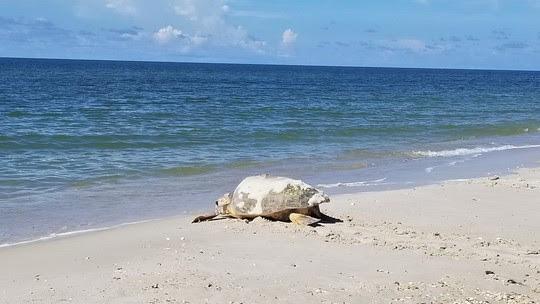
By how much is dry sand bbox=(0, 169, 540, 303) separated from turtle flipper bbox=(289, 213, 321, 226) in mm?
242

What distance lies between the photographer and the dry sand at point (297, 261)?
6750mm

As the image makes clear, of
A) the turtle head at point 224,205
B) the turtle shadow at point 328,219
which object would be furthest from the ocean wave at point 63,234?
the turtle shadow at point 328,219

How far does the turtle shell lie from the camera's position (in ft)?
33.7

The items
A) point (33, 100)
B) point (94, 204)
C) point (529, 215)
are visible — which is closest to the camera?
point (529, 215)

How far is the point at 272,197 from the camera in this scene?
10344mm

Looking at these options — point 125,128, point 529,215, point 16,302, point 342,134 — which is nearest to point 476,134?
point 342,134

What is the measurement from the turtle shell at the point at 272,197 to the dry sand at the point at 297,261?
269mm

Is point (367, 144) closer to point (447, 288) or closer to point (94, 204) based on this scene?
point (94, 204)

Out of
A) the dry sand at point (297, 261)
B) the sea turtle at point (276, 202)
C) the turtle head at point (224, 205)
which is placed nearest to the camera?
the dry sand at point (297, 261)

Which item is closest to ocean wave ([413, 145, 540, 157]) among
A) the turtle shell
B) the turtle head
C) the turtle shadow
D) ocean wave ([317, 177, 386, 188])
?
ocean wave ([317, 177, 386, 188])

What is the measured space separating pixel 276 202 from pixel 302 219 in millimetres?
491

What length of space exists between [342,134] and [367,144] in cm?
308

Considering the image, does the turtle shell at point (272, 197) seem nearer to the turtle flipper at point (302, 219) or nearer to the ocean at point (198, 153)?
the turtle flipper at point (302, 219)

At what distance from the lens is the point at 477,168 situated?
17.7 m
